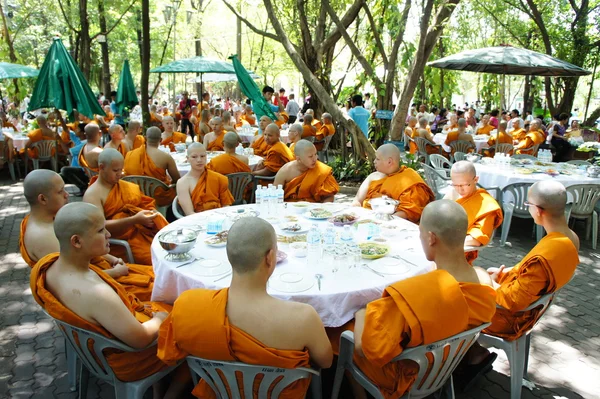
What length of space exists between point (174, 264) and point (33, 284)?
0.83 metres

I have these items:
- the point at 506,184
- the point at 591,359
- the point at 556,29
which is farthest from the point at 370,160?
the point at 556,29

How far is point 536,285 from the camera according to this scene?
283cm

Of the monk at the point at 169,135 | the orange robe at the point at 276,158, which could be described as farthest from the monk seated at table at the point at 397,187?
the monk at the point at 169,135

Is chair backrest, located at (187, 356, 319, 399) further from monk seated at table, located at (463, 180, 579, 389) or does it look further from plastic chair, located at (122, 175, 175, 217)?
plastic chair, located at (122, 175, 175, 217)

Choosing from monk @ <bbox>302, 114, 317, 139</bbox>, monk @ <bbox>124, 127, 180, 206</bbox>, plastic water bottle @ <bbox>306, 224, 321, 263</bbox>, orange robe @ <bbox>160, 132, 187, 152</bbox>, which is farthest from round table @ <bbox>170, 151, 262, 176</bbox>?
plastic water bottle @ <bbox>306, 224, 321, 263</bbox>

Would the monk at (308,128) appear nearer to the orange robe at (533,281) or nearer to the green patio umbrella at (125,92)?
the green patio umbrella at (125,92)

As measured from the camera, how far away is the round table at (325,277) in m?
2.61

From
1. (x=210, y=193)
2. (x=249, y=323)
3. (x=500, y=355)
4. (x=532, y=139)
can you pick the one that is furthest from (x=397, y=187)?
(x=532, y=139)

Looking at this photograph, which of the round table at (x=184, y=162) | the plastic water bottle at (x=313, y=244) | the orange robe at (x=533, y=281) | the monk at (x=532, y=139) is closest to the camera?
the orange robe at (x=533, y=281)

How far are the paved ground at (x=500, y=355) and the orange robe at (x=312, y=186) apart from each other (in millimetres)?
2586

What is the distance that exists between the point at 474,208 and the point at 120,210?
127 inches

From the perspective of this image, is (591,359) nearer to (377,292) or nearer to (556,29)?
(377,292)

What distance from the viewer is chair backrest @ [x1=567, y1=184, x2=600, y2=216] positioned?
237 inches

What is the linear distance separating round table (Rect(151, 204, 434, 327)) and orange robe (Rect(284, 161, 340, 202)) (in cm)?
181
